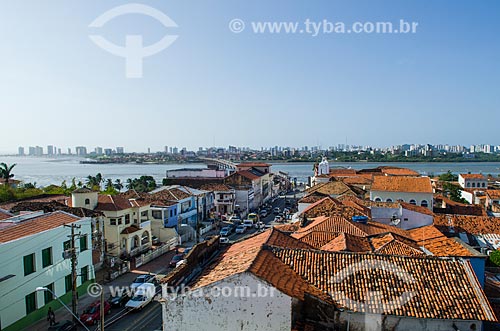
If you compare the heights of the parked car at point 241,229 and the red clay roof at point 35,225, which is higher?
the red clay roof at point 35,225

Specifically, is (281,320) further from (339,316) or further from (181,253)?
(181,253)

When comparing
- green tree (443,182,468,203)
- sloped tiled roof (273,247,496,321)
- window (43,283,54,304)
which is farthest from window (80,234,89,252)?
green tree (443,182,468,203)

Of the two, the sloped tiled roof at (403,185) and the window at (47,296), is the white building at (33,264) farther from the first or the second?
the sloped tiled roof at (403,185)

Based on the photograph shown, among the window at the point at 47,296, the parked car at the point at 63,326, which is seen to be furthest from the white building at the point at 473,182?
the parked car at the point at 63,326

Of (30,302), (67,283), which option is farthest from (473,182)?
(30,302)

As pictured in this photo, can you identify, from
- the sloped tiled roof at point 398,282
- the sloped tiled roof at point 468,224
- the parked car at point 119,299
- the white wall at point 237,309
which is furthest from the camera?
the sloped tiled roof at point 468,224

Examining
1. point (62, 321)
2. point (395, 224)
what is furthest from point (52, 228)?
point (395, 224)

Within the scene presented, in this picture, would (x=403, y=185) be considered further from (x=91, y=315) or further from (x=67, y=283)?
(x=67, y=283)

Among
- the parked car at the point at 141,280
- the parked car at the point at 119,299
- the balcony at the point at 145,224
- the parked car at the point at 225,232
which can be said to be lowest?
the parked car at the point at 225,232
